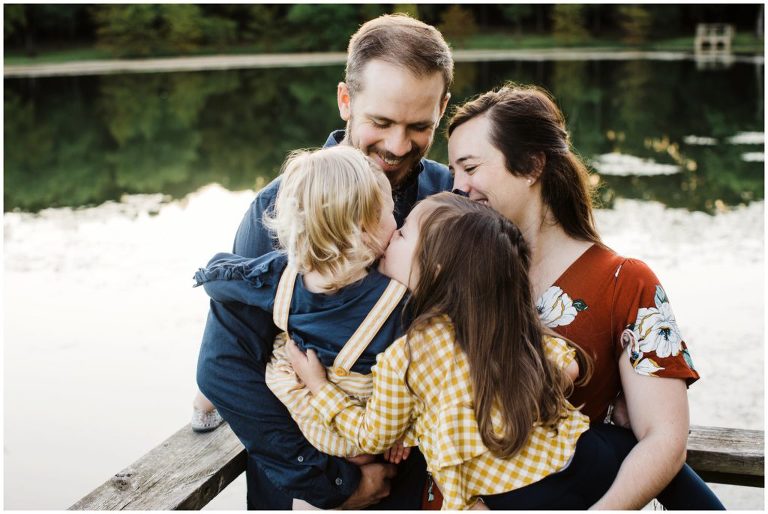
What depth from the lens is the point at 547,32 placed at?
137 ft

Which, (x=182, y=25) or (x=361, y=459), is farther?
(x=182, y=25)

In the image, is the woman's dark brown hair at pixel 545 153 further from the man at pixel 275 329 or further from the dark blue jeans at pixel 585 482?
the dark blue jeans at pixel 585 482

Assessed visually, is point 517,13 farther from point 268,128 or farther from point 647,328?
point 647,328

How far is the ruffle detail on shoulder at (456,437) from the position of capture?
1727 mm

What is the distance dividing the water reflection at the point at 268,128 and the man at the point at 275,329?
660 cm

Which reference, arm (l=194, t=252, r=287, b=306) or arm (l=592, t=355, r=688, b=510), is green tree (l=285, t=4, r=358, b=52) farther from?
arm (l=592, t=355, r=688, b=510)

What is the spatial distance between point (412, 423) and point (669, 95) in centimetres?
1772

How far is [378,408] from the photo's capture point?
177 centimetres

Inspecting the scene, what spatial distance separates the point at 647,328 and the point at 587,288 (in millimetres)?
173

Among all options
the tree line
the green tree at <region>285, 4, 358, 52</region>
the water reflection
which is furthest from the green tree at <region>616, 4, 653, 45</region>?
the green tree at <region>285, 4, 358, 52</region>

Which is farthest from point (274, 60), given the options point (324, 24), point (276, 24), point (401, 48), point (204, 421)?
point (204, 421)

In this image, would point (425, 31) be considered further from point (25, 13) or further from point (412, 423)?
point (25, 13)

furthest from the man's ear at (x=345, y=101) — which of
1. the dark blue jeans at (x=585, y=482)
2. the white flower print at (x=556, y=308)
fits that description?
the dark blue jeans at (x=585, y=482)

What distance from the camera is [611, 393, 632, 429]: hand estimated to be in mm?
2036
